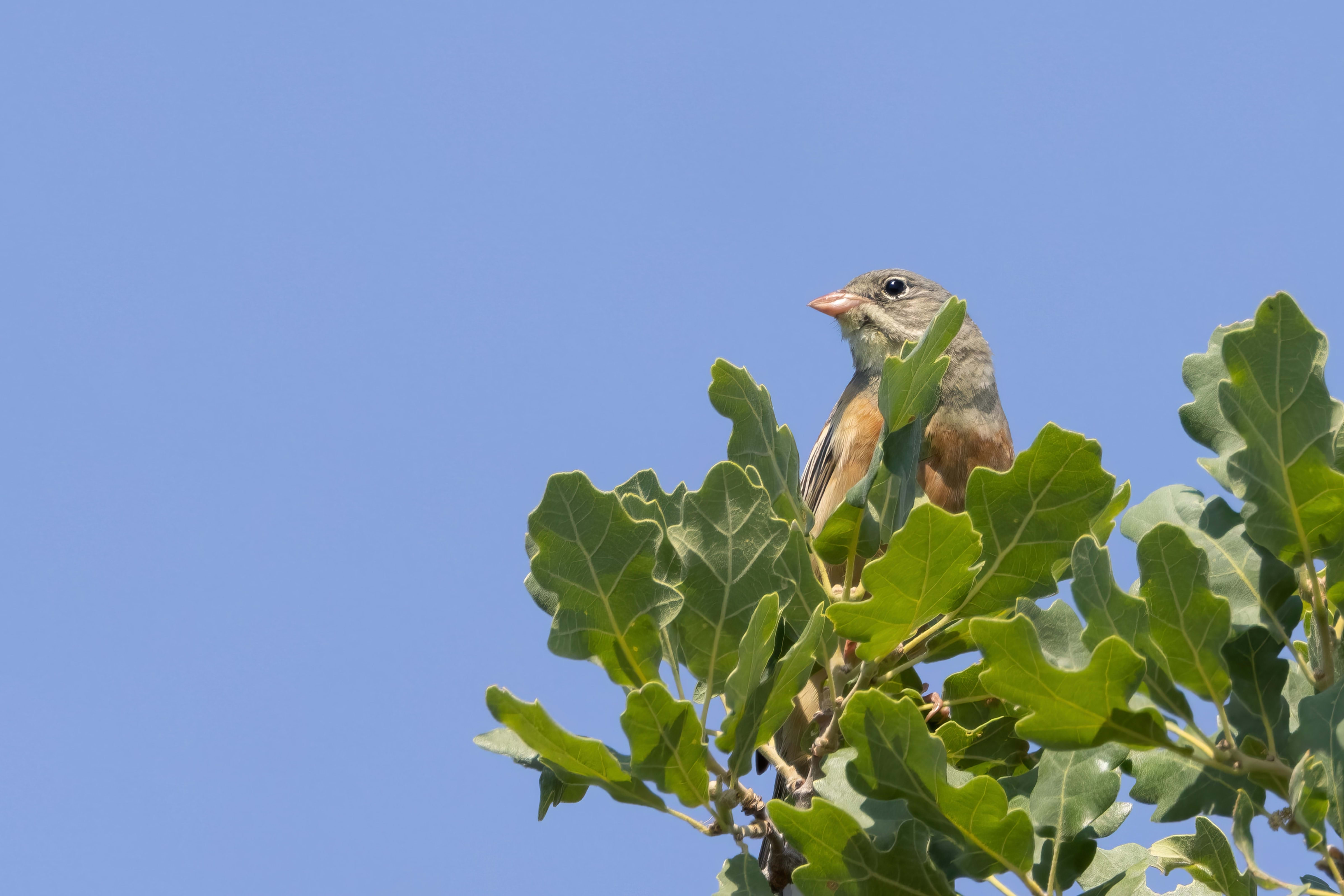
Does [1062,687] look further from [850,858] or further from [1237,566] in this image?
[1237,566]

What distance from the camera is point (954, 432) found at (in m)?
6.07

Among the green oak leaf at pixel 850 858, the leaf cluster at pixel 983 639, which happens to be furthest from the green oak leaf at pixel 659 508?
the green oak leaf at pixel 850 858

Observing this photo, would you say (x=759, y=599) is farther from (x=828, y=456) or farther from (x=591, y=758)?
(x=828, y=456)

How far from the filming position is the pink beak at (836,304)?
7.67m

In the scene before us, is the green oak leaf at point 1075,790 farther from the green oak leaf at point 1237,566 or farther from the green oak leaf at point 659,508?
the green oak leaf at point 659,508

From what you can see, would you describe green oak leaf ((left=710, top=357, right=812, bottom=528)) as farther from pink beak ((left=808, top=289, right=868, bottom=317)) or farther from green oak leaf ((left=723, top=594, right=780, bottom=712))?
pink beak ((left=808, top=289, right=868, bottom=317))

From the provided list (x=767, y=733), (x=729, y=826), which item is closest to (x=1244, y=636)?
(x=767, y=733)

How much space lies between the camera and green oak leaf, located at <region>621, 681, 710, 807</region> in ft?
8.58

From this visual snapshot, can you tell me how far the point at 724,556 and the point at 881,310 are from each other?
5.01 m

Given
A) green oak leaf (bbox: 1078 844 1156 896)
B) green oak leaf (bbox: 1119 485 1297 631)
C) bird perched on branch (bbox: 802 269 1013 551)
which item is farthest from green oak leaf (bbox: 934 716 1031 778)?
bird perched on branch (bbox: 802 269 1013 551)

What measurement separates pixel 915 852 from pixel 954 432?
3.66m

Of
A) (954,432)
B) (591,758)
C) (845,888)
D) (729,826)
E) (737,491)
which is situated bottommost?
(845,888)

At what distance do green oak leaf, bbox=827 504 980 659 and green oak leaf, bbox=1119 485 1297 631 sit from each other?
373mm

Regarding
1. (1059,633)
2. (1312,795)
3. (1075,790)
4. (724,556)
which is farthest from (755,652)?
(1312,795)
